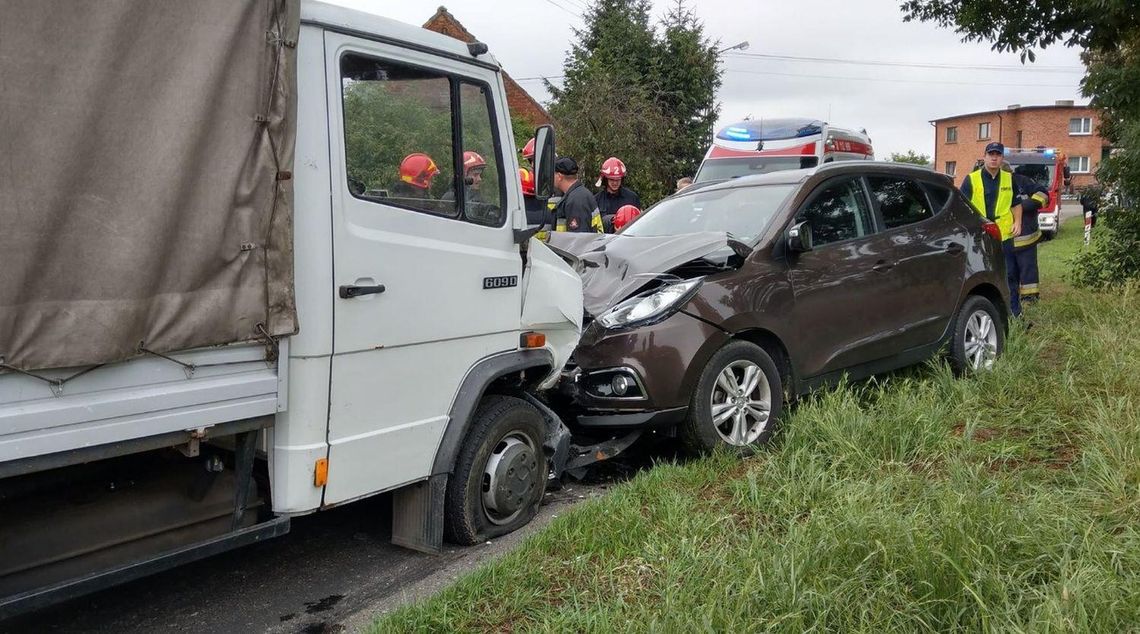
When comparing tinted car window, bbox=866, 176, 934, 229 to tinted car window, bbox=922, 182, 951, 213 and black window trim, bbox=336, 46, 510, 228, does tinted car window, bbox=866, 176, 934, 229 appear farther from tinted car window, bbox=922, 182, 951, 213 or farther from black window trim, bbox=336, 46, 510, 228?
black window trim, bbox=336, 46, 510, 228

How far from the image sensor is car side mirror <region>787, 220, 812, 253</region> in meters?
5.55

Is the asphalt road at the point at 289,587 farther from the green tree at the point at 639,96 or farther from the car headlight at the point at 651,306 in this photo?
the green tree at the point at 639,96

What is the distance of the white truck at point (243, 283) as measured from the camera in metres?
2.73

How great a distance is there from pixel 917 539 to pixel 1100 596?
594 millimetres

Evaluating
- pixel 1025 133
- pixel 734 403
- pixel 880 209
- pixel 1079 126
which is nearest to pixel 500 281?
pixel 734 403

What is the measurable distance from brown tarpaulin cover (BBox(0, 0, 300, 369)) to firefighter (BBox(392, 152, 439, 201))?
22.9 inches

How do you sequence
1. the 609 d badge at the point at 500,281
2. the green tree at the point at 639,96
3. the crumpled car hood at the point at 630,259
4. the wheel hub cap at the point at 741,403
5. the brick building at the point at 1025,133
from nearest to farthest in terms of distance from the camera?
the 609 d badge at the point at 500,281 < the wheel hub cap at the point at 741,403 < the crumpled car hood at the point at 630,259 < the green tree at the point at 639,96 < the brick building at the point at 1025,133

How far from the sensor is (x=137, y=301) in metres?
2.91

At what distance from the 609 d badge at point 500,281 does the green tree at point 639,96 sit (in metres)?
16.2

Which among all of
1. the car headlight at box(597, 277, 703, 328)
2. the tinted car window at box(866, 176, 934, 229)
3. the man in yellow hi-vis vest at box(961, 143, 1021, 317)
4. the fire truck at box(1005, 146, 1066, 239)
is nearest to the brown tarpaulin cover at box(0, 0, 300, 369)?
the car headlight at box(597, 277, 703, 328)

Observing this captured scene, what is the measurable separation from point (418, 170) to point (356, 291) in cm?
64

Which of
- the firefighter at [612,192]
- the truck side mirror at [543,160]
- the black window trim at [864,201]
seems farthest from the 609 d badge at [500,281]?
the firefighter at [612,192]

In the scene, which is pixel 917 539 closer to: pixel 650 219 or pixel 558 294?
pixel 558 294

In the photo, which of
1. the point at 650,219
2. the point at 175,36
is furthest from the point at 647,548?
the point at 650,219
